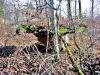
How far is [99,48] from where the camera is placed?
35.5ft

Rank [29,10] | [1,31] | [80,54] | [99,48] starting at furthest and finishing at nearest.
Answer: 1. [1,31]
2. [99,48]
3. [29,10]
4. [80,54]

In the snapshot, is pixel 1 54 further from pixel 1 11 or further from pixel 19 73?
pixel 1 11

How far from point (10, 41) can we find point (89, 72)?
10.6 meters

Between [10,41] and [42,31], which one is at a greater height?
[42,31]

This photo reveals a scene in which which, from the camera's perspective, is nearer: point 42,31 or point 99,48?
point 42,31

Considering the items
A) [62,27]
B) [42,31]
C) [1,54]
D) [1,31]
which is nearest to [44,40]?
[42,31]

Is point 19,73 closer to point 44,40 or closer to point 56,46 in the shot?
point 56,46

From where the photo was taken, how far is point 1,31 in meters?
16.8

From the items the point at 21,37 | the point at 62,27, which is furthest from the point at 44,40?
the point at 21,37

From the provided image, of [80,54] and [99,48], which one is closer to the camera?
[80,54]

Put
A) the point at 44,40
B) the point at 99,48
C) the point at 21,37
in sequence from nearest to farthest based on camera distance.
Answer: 1. the point at 44,40
2. the point at 99,48
3. the point at 21,37

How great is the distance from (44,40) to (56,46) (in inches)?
86.1

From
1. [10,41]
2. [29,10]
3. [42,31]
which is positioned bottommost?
[10,41]

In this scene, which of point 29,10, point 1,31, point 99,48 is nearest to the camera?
point 29,10
